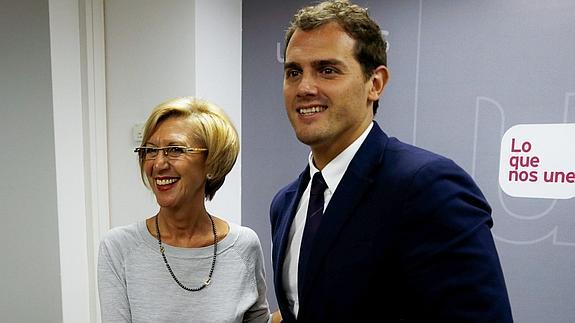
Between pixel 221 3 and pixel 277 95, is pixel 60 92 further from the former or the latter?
pixel 277 95

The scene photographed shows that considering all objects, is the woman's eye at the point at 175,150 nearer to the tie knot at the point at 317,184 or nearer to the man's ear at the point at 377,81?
the tie knot at the point at 317,184

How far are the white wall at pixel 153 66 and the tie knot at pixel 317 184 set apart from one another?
1.00 meters

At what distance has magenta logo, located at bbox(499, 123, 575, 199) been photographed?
1.63 metres

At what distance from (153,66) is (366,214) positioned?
1.44m

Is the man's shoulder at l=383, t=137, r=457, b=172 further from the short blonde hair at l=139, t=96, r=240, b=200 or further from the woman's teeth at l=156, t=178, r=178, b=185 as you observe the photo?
the woman's teeth at l=156, t=178, r=178, b=185

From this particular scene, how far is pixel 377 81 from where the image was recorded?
1026mm

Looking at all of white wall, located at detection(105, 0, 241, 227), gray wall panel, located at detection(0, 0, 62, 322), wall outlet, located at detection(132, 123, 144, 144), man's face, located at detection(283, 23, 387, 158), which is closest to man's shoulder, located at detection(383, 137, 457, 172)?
man's face, located at detection(283, 23, 387, 158)

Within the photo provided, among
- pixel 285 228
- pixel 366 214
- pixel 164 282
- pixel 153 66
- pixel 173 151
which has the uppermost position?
pixel 153 66

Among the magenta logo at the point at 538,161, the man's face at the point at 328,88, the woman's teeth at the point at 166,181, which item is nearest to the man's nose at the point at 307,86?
the man's face at the point at 328,88

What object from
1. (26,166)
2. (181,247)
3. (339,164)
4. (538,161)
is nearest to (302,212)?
(339,164)

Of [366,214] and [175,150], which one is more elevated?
[175,150]

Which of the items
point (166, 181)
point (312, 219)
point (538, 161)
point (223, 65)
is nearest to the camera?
point (312, 219)

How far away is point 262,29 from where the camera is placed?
2145 mm

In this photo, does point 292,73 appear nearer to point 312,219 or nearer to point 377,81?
point 377,81
